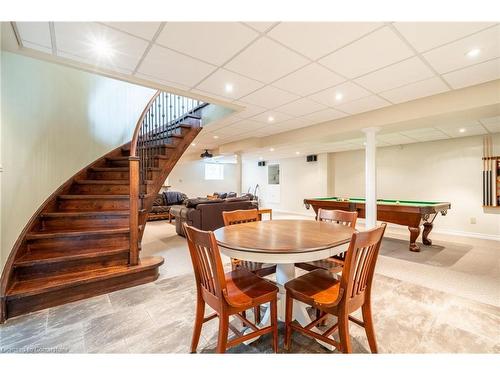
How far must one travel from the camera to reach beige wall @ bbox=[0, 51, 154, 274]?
7.67ft

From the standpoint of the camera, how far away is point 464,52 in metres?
2.05

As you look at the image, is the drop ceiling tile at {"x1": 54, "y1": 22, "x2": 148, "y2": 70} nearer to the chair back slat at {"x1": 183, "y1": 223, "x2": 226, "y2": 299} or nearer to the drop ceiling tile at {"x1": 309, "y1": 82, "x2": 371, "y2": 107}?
the chair back slat at {"x1": 183, "y1": 223, "x2": 226, "y2": 299}

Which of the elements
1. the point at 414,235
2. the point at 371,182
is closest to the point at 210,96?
the point at 371,182

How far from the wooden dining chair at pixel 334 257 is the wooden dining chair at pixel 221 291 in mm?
653

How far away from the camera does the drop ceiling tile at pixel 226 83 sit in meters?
2.49

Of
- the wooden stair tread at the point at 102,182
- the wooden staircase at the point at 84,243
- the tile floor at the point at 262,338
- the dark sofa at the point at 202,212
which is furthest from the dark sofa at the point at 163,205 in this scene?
the tile floor at the point at 262,338

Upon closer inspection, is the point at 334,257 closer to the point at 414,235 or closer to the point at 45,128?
the point at 414,235
